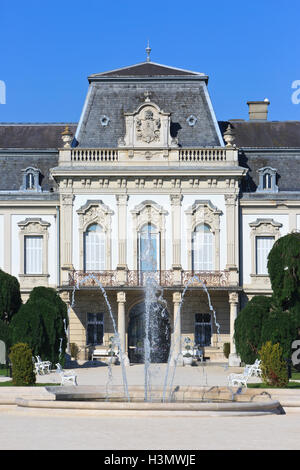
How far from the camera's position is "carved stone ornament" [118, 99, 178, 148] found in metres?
43.2

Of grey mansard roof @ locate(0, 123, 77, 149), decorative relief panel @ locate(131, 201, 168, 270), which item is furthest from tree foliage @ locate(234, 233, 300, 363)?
grey mansard roof @ locate(0, 123, 77, 149)

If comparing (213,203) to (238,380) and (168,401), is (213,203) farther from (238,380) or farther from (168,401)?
(168,401)

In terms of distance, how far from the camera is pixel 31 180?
4506cm

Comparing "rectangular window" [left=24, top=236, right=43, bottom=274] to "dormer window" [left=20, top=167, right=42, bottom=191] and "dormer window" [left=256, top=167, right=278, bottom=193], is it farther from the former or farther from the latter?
"dormer window" [left=256, top=167, right=278, bottom=193]

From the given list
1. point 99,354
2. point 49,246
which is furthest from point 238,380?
point 49,246

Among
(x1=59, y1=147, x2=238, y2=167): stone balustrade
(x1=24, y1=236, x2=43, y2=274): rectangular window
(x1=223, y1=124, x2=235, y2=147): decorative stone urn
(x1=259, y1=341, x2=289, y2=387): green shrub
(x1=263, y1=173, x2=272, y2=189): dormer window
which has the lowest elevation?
(x1=259, y1=341, x2=289, y2=387): green shrub

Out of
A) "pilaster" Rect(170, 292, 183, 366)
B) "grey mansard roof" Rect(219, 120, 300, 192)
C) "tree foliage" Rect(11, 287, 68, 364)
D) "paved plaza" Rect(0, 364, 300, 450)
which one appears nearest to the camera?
"paved plaza" Rect(0, 364, 300, 450)

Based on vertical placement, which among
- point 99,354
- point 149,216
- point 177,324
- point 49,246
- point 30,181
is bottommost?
point 99,354

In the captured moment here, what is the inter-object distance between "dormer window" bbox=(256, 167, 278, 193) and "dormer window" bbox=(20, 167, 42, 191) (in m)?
9.29

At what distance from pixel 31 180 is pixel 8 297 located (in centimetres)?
828

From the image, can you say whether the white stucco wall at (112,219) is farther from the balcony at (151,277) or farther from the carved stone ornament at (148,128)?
the carved stone ornament at (148,128)

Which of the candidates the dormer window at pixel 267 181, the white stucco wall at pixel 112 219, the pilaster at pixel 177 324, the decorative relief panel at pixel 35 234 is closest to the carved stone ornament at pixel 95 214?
the white stucco wall at pixel 112 219

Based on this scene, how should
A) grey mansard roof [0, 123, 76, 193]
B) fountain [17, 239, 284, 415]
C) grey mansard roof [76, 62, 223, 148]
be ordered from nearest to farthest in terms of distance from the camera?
1. fountain [17, 239, 284, 415]
2. grey mansard roof [76, 62, 223, 148]
3. grey mansard roof [0, 123, 76, 193]

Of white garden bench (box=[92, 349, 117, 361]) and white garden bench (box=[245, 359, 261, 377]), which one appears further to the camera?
white garden bench (box=[92, 349, 117, 361])
